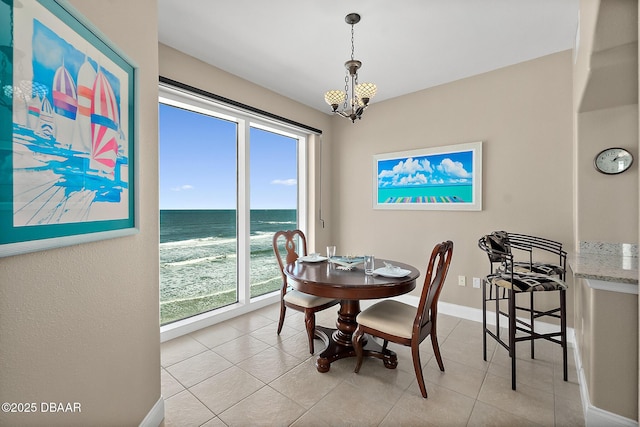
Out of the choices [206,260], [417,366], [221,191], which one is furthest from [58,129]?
[206,260]

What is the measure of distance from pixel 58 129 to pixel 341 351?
221cm

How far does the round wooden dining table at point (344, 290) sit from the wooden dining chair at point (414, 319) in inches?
6.6

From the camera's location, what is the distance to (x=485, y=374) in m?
2.14

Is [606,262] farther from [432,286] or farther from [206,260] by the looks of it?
[206,260]

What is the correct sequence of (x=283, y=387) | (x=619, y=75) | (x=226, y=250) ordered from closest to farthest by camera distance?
(x=619, y=75)
(x=283, y=387)
(x=226, y=250)

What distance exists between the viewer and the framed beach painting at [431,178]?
10.4 feet

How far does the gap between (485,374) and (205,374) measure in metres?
2.09

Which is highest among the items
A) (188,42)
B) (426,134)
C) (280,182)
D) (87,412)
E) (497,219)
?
(188,42)

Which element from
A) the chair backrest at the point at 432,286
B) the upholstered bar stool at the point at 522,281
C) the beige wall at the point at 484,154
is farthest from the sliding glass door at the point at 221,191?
the upholstered bar stool at the point at 522,281

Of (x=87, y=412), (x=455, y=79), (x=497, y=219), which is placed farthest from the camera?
(x=455, y=79)

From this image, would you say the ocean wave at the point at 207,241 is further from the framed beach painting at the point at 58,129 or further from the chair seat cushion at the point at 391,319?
the framed beach painting at the point at 58,129

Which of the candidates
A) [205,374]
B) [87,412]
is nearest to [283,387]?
[205,374]

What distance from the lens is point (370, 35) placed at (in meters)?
2.44

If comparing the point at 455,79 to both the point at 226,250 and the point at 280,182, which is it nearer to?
the point at 280,182
